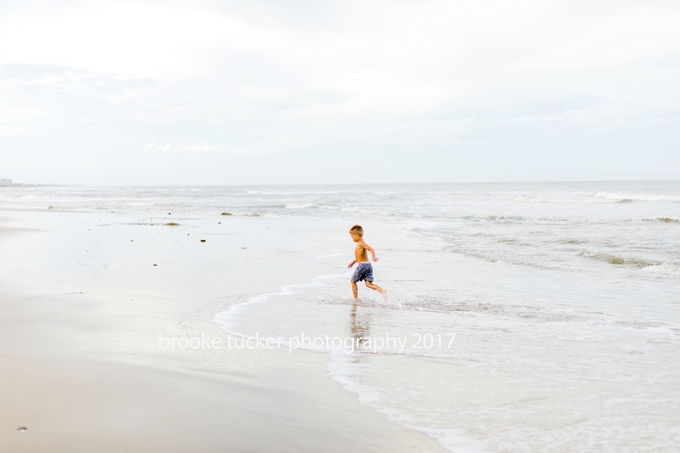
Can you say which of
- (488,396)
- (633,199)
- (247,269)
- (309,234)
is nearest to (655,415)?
(488,396)

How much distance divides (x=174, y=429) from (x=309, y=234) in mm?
17831

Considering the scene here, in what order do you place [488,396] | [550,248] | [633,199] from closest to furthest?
1. [488,396]
2. [550,248]
3. [633,199]

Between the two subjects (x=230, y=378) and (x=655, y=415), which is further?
(x=230, y=378)

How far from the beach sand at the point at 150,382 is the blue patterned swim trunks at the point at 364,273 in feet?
5.32

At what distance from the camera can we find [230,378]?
484cm

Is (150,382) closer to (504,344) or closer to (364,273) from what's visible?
(504,344)

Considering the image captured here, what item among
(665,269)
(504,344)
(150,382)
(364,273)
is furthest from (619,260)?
(150,382)

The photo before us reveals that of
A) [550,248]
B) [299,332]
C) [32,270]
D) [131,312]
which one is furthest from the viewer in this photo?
[550,248]

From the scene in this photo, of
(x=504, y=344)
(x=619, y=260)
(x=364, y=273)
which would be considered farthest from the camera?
(x=619, y=260)

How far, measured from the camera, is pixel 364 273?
9305 mm

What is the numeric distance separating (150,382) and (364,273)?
5.15 metres

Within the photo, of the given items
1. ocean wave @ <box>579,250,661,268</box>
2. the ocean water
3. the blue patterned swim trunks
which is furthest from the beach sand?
ocean wave @ <box>579,250,661,268</box>

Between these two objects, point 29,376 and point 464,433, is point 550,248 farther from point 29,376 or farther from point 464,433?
point 29,376

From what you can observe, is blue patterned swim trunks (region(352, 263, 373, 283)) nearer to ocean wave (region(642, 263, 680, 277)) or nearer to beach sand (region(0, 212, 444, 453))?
beach sand (region(0, 212, 444, 453))
